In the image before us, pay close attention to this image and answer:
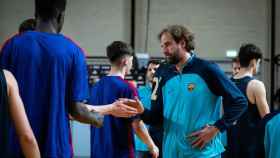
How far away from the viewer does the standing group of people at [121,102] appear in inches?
89.3

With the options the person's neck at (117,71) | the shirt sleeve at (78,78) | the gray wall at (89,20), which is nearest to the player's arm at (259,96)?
the person's neck at (117,71)

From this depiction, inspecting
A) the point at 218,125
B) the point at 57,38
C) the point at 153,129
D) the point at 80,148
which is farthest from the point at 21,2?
the point at 57,38

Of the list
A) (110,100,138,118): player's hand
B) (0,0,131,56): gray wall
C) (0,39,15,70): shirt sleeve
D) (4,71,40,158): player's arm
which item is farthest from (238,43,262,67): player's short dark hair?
(0,0,131,56): gray wall

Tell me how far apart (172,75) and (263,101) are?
1.28 metres

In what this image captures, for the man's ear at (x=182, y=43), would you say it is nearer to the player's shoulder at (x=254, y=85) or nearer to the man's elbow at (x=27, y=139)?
the player's shoulder at (x=254, y=85)

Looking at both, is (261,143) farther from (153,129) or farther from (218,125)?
(153,129)

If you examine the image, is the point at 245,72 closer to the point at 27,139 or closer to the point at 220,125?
the point at 220,125

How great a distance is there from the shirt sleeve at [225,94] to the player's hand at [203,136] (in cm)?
5

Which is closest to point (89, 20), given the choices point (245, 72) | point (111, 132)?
point (245, 72)

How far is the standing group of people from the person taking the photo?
7.44 feet

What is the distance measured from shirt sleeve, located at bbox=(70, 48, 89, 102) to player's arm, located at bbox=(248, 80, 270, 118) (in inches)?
99.9

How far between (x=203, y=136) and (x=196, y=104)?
0.73 feet

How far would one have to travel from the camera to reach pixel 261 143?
9.65 ft

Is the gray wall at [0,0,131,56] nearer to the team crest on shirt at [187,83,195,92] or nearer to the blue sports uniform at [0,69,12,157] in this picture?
the team crest on shirt at [187,83,195,92]
